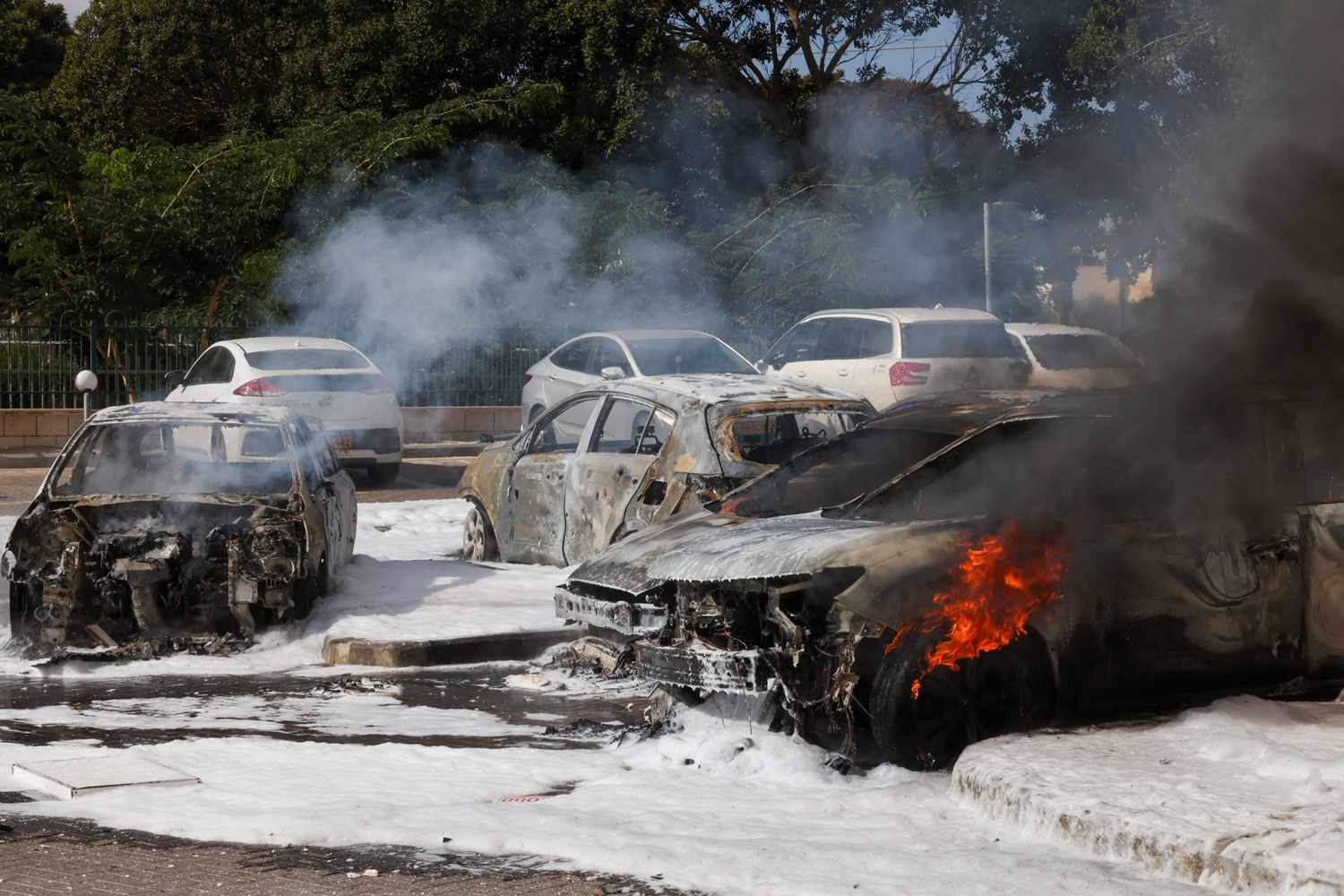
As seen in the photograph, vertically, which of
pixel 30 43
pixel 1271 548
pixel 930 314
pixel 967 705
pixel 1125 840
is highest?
pixel 30 43

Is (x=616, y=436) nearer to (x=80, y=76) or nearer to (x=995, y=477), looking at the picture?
(x=995, y=477)

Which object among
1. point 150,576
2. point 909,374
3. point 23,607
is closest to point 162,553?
point 150,576

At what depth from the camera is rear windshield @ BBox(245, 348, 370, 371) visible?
54.6 ft

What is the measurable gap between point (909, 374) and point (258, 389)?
20.9ft

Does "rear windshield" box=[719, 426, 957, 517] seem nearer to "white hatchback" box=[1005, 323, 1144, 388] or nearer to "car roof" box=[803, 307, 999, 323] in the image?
"white hatchback" box=[1005, 323, 1144, 388]

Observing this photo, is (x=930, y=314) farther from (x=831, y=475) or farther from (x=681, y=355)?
(x=831, y=475)

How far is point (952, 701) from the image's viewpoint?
6012mm

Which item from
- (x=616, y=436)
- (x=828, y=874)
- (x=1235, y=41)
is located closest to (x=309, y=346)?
(x=616, y=436)

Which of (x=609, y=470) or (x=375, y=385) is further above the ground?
(x=375, y=385)

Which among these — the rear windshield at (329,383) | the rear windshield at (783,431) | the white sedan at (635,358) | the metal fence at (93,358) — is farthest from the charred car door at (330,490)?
the metal fence at (93,358)

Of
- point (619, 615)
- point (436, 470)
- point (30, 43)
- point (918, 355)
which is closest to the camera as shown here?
point (619, 615)

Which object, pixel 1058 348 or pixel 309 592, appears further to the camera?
pixel 1058 348

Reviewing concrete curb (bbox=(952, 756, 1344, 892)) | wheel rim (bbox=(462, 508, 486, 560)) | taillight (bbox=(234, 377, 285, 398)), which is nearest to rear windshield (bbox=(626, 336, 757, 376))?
taillight (bbox=(234, 377, 285, 398))

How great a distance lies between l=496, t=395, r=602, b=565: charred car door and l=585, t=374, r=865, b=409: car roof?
17.6 inches
